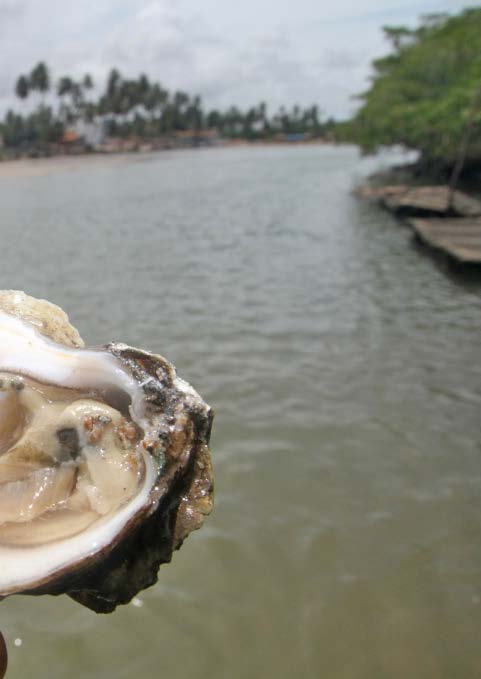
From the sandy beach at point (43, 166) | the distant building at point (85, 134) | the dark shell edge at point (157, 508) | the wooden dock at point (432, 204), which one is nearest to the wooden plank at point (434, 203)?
the wooden dock at point (432, 204)

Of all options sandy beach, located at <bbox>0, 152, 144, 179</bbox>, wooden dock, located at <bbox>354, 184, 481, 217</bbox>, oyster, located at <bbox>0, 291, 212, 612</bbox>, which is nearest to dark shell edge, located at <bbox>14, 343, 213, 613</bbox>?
oyster, located at <bbox>0, 291, 212, 612</bbox>

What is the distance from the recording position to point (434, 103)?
30078 millimetres

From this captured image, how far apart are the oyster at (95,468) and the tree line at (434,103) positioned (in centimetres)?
2610

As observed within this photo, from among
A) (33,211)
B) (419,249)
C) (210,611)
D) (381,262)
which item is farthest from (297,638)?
(33,211)

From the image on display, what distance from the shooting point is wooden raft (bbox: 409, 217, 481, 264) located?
1153cm

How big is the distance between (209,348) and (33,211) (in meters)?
21.1

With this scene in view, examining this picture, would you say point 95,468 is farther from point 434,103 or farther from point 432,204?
point 434,103

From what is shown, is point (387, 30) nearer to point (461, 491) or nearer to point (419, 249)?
point (419, 249)

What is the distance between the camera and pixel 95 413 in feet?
4.50

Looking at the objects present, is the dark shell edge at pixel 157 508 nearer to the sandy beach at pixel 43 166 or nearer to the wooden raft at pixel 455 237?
the wooden raft at pixel 455 237

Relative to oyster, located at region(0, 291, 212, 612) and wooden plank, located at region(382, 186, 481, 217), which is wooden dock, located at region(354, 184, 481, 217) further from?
oyster, located at region(0, 291, 212, 612)

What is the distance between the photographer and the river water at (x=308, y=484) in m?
3.22

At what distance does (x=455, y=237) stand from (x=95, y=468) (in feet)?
43.1

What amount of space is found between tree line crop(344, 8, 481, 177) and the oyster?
2610 cm
